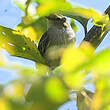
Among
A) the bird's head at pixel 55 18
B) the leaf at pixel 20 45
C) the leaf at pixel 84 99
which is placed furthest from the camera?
the bird's head at pixel 55 18

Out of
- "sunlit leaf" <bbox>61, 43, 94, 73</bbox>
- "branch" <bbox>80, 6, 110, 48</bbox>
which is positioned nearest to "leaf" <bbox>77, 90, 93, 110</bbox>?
"sunlit leaf" <bbox>61, 43, 94, 73</bbox>

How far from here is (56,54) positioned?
16 cm

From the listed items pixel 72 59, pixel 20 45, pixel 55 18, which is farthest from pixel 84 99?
pixel 55 18

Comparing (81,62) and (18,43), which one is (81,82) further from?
(18,43)

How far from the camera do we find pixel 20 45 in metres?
0.60

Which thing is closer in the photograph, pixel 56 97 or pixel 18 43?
pixel 56 97

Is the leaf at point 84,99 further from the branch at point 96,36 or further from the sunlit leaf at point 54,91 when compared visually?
the branch at point 96,36

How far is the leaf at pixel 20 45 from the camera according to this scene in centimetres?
55

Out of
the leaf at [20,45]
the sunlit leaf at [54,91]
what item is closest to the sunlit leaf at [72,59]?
the sunlit leaf at [54,91]

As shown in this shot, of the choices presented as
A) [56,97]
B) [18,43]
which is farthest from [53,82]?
[18,43]

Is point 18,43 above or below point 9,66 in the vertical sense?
below

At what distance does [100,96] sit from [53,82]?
0.03 meters

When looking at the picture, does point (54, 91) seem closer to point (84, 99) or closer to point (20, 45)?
point (84, 99)

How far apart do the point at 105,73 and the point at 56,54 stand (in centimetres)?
3
